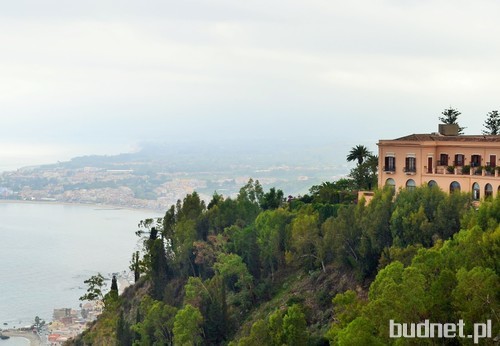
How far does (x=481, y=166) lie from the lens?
23.2m

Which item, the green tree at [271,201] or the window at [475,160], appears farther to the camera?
the green tree at [271,201]

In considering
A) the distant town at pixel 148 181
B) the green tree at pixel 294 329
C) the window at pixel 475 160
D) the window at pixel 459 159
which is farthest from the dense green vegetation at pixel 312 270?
the distant town at pixel 148 181

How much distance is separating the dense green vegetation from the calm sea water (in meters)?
27.8

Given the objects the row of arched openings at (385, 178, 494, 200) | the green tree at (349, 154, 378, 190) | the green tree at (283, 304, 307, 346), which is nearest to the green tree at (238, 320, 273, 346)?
the green tree at (283, 304, 307, 346)

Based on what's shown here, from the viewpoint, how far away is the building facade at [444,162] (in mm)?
22969

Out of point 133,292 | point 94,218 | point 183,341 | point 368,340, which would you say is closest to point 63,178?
point 94,218

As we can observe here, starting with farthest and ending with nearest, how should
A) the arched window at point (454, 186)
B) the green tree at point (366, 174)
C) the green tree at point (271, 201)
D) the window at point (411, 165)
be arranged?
the green tree at point (271, 201)
the green tree at point (366, 174)
the window at point (411, 165)
the arched window at point (454, 186)

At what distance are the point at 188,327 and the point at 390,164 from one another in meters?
7.49

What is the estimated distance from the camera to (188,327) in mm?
24359

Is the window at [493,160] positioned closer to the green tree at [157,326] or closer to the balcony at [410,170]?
the balcony at [410,170]

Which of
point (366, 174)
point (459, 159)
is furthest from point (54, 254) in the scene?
point (459, 159)

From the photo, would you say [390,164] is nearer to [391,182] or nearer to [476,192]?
[391,182]

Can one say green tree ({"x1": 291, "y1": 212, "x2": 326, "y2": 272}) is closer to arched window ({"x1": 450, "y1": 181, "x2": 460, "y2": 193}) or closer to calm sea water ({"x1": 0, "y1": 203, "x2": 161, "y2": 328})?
arched window ({"x1": 450, "y1": 181, "x2": 460, "y2": 193})

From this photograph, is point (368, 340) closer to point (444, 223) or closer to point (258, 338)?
point (258, 338)
